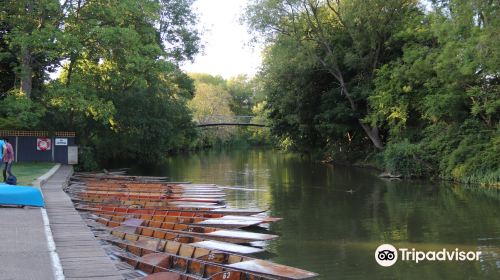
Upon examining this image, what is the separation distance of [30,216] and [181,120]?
102 ft

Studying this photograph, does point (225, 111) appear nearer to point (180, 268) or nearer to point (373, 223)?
point (373, 223)

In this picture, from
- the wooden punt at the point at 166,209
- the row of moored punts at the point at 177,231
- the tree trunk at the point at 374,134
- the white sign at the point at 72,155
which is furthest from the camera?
the tree trunk at the point at 374,134

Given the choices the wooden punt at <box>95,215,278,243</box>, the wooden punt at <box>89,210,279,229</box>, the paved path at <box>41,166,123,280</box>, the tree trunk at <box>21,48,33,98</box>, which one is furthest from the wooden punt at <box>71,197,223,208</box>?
the tree trunk at <box>21,48,33,98</box>

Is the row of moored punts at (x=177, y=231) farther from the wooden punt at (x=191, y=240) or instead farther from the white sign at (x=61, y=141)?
the white sign at (x=61, y=141)

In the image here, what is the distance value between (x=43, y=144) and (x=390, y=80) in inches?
841

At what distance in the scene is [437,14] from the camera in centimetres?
2808

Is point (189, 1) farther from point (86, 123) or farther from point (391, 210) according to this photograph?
point (391, 210)

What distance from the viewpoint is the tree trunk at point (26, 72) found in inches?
1109

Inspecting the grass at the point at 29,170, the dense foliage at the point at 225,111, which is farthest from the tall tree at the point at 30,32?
the dense foliage at the point at 225,111

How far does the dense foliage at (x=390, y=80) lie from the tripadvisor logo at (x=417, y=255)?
12661 mm

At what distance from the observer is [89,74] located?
32219mm

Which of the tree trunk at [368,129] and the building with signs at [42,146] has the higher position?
the tree trunk at [368,129]

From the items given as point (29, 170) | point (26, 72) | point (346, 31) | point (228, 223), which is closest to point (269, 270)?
point (228, 223)

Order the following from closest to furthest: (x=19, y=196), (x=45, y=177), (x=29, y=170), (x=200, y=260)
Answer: (x=200, y=260) < (x=19, y=196) < (x=45, y=177) < (x=29, y=170)
